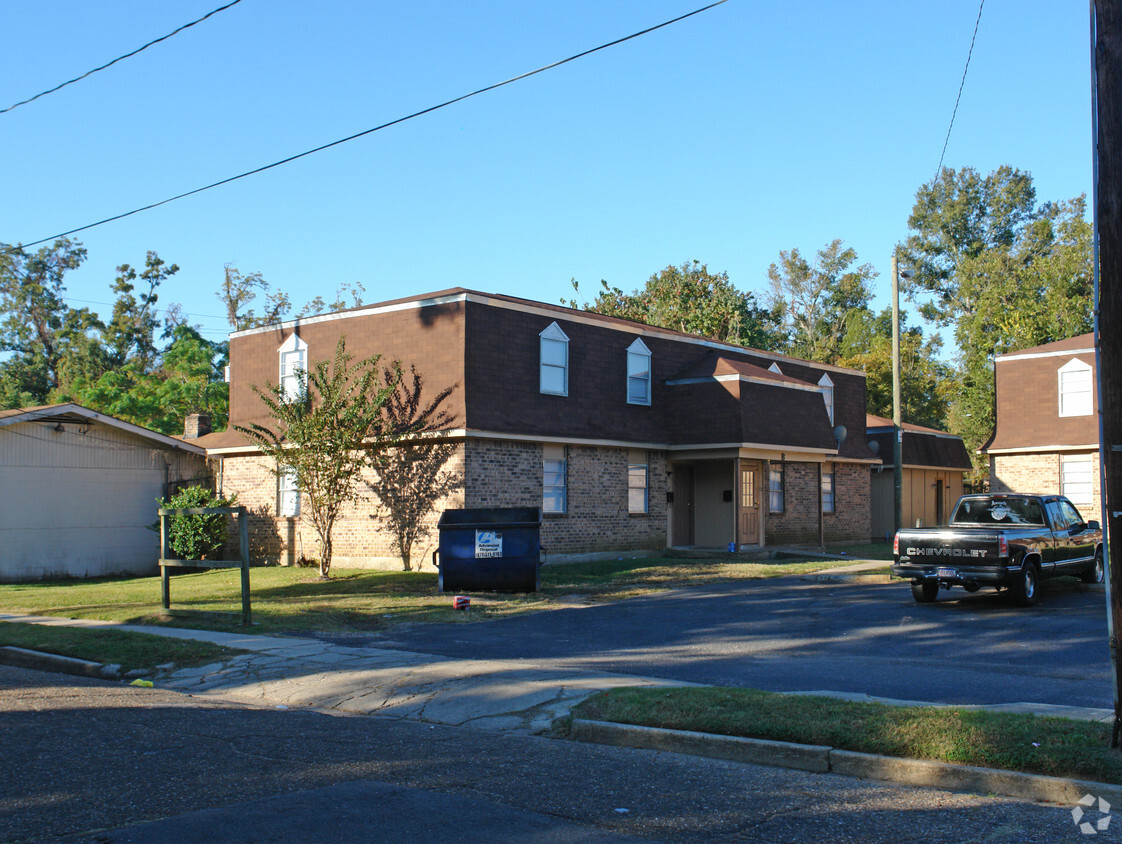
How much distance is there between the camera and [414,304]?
2373 cm

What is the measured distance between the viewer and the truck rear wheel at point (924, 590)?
55.8 feet

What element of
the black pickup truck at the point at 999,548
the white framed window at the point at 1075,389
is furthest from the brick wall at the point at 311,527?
the white framed window at the point at 1075,389

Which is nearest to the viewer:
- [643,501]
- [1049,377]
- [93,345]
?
[643,501]

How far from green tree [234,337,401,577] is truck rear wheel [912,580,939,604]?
1192cm

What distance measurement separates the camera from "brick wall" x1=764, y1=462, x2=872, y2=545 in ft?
98.0

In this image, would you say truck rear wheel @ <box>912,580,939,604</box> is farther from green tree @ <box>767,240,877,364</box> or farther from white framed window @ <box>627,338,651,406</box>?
green tree @ <box>767,240,877,364</box>

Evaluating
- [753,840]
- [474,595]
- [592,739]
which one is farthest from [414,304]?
[753,840]

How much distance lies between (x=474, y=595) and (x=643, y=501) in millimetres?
9376

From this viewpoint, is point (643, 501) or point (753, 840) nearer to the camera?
point (753, 840)

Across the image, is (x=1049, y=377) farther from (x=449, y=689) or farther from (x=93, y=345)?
(x=93, y=345)

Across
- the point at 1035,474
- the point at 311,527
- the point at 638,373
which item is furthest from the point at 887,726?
the point at 1035,474

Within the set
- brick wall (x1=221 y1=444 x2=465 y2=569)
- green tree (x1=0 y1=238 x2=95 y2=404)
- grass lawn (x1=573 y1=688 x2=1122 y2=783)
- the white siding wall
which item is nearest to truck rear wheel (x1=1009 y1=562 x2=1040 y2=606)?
grass lawn (x1=573 y1=688 x2=1122 y2=783)

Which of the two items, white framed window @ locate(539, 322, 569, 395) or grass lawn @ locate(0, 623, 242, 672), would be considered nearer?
grass lawn @ locate(0, 623, 242, 672)

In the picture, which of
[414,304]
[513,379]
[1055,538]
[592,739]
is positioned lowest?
[592,739]
